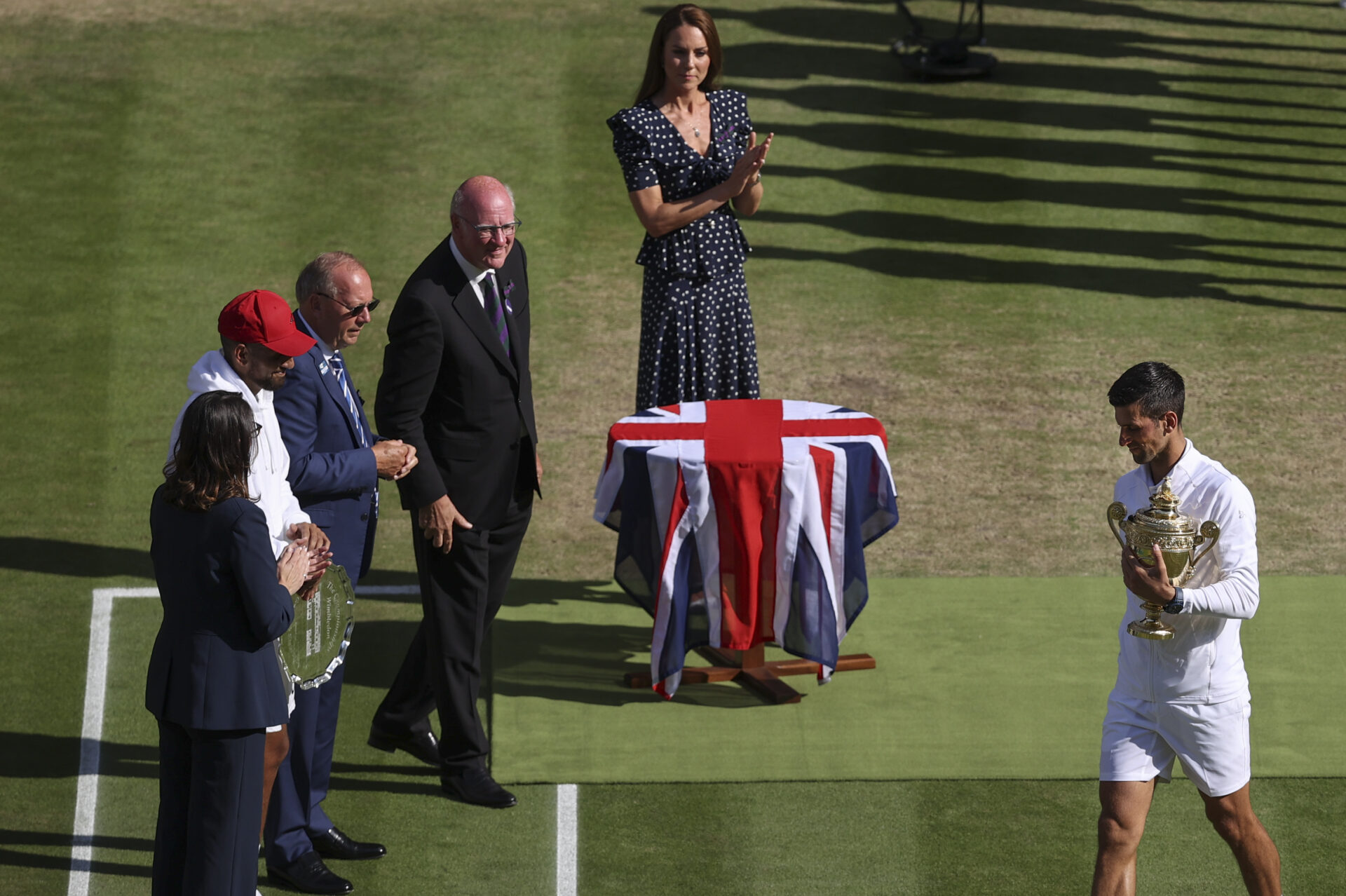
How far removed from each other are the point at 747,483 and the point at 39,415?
525 cm

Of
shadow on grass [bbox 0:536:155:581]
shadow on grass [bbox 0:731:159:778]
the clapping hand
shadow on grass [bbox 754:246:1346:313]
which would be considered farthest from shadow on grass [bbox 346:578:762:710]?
shadow on grass [bbox 754:246:1346:313]

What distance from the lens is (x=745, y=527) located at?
7.36 meters

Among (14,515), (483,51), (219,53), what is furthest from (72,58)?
(14,515)

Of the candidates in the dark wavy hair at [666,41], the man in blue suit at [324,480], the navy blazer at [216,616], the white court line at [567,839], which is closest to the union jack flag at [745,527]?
the white court line at [567,839]

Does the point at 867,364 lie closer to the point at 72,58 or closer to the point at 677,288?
the point at 677,288

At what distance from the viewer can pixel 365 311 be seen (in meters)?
6.14

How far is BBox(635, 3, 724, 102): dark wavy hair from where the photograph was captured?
7.62 meters

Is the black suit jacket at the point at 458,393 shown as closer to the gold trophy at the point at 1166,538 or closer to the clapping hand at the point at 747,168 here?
the clapping hand at the point at 747,168

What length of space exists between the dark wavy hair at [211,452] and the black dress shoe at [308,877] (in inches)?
71.0

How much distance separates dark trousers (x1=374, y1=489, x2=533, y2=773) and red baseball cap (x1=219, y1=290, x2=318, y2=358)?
134 cm

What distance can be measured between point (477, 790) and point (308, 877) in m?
0.85

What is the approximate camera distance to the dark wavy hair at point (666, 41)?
762cm

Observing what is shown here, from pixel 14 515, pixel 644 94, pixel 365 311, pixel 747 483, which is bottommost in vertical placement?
pixel 14 515

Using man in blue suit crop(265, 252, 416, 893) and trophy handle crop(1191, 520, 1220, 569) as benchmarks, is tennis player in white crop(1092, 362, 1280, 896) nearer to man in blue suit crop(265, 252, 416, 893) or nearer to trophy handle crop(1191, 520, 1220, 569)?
trophy handle crop(1191, 520, 1220, 569)
